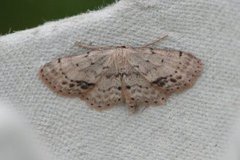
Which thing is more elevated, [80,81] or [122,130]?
[80,81]

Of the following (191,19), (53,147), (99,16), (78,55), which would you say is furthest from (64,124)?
(191,19)

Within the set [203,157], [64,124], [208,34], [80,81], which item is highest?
[208,34]

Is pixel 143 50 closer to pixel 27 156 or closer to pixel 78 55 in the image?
pixel 78 55
